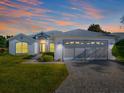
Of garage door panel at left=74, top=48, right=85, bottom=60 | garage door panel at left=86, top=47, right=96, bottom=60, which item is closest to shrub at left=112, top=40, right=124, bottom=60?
garage door panel at left=86, top=47, right=96, bottom=60

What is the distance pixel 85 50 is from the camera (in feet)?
81.9

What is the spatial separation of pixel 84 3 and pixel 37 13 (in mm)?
8125

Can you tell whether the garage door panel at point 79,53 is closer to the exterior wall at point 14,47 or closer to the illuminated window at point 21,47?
the exterior wall at point 14,47

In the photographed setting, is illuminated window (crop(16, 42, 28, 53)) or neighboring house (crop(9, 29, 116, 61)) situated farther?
illuminated window (crop(16, 42, 28, 53))

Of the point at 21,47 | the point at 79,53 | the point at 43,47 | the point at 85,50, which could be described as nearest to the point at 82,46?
the point at 85,50

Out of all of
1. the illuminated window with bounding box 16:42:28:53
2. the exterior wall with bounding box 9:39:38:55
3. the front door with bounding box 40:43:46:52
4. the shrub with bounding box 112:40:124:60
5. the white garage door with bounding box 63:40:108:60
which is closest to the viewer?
the white garage door with bounding box 63:40:108:60

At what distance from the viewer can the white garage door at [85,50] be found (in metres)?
24.7

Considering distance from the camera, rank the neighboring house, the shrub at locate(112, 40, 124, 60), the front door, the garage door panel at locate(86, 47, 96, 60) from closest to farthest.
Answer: the neighboring house, the garage door panel at locate(86, 47, 96, 60), the shrub at locate(112, 40, 124, 60), the front door

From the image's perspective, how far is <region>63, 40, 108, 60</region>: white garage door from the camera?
2466 cm

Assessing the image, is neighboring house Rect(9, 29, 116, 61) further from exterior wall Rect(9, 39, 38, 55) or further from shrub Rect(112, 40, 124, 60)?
exterior wall Rect(9, 39, 38, 55)

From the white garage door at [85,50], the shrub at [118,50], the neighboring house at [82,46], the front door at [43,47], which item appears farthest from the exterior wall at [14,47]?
the shrub at [118,50]

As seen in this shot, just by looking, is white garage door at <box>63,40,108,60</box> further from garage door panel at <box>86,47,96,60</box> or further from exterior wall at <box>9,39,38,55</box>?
exterior wall at <box>9,39,38,55</box>

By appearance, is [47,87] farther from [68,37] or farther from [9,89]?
[68,37]

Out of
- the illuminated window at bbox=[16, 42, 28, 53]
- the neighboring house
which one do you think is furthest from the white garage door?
the illuminated window at bbox=[16, 42, 28, 53]
